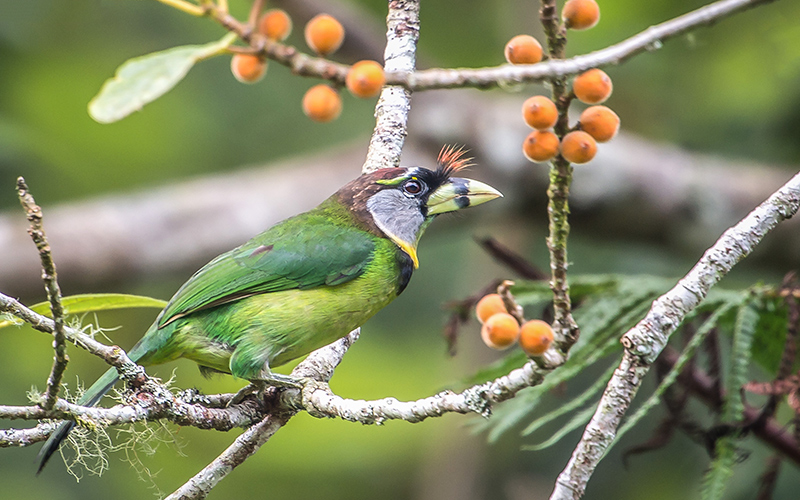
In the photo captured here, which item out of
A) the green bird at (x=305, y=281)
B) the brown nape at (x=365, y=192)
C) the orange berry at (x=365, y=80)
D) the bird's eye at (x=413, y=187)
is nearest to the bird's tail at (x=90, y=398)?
the green bird at (x=305, y=281)

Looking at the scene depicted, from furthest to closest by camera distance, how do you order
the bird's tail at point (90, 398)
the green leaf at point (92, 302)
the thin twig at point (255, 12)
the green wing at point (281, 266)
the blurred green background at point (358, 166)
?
the blurred green background at point (358, 166) → the green wing at point (281, 266) → the bird's tail at point (90, 398) → the green leaf at point (92, 302) → the thin twig at point (255, 12)

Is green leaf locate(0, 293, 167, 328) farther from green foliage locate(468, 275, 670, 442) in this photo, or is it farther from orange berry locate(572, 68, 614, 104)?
orange berry locate(572, 68, 614, 104)

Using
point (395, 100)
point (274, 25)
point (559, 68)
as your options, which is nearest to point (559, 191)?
point (559, 68)

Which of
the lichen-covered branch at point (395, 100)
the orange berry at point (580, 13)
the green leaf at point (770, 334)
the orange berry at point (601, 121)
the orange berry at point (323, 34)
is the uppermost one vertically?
the lichen-covered branch at point (395, 100)

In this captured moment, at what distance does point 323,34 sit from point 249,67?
107mm

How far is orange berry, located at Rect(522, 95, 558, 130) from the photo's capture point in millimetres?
1086

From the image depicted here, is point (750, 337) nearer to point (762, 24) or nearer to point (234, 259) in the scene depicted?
point (234, 259)

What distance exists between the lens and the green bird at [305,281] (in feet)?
8.92

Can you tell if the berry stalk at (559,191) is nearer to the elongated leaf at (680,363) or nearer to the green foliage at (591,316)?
the elongated leaf at (680,363)

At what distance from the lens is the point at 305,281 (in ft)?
9.49

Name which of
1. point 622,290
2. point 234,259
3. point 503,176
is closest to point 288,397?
point 234,259

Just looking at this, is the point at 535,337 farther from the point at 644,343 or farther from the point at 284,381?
the point at 284,381

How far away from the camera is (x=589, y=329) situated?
276cm

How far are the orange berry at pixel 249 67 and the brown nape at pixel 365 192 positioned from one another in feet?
6.36
